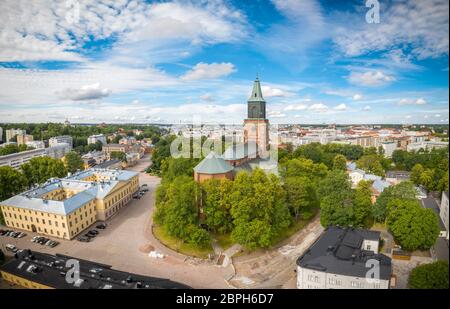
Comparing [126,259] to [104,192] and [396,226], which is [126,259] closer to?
[104,192]

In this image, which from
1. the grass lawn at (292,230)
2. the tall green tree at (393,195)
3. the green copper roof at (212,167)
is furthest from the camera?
the green copper roof at (212,167)

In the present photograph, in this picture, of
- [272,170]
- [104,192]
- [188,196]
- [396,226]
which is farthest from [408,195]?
[104,192]

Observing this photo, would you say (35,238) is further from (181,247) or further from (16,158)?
(16,158)

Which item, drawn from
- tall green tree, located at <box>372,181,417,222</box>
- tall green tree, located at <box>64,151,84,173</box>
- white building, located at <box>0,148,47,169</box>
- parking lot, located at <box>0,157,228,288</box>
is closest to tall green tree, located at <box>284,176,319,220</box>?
tall green tree, located at <box>372,181,417,222</box>

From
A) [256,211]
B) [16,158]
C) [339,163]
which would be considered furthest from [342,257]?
[16,158]

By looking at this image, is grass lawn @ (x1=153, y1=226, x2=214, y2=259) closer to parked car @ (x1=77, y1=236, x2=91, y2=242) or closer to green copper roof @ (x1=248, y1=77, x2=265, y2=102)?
parked car @ (x1=77, y1=236, x2=91, y2=242)

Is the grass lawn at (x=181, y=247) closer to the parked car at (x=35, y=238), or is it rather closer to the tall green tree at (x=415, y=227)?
the parked car at (x=35, y=238)

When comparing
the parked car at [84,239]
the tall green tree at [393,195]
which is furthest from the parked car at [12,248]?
the tall green tree at [393,195]

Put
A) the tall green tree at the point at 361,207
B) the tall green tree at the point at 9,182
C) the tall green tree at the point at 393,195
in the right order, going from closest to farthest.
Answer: the tall green tree at the point at 393,195
the tall green tree at the point at 361,207
the tall green tree at the point at 9,182
